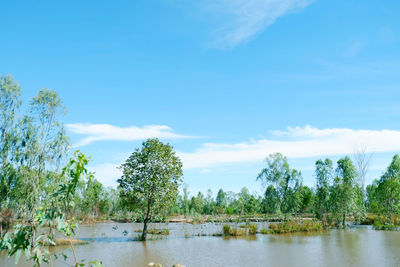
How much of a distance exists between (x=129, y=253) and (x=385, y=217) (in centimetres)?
4136

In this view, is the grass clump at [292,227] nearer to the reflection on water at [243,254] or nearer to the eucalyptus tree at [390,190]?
the reflection on water at [243,254]

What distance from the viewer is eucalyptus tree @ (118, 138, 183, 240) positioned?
3078cm

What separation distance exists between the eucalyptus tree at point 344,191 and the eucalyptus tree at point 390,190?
3.70 metres

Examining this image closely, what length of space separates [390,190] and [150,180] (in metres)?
36.2

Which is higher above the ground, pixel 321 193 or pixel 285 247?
pixel 321 193

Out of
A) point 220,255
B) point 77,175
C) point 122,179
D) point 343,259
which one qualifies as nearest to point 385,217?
point 343,259

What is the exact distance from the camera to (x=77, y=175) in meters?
3.93

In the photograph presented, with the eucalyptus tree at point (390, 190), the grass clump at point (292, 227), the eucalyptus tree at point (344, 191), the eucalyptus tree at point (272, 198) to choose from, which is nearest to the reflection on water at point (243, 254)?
the grass clump at point (292, 227)

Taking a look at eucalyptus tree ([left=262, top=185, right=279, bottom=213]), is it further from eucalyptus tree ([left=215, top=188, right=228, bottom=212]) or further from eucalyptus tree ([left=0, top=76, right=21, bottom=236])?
eucalyptus tree ([left=215, top=188, right=228, bottom=212])

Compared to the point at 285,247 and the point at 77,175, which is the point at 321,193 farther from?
the point at 77,175

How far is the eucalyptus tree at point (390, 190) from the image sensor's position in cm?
4504

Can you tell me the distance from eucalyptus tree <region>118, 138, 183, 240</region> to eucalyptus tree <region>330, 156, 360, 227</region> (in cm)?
2668

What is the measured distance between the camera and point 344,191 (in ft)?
150

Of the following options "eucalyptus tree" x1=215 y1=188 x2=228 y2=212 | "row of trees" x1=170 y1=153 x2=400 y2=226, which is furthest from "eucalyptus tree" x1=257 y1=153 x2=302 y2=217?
"eucalyptus tree" x1=215 y1=188 x2=228 y2=212
